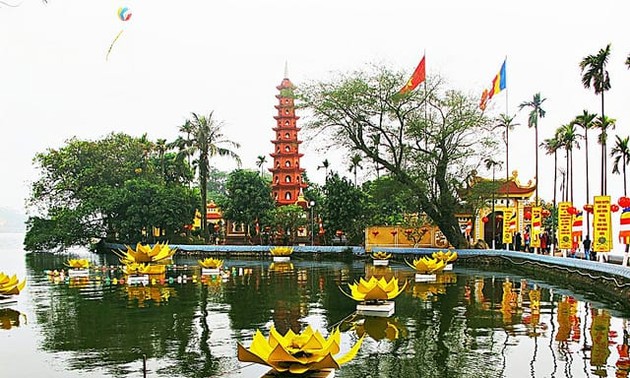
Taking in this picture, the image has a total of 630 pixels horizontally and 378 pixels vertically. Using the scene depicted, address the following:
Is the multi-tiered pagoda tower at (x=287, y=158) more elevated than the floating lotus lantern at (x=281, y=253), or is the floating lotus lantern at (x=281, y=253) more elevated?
the multi-tiered pagoda tower at (x=287, y=158)

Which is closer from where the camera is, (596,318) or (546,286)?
(596,318)

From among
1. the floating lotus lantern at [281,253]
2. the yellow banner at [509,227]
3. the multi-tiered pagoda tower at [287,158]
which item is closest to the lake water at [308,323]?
the yellow banner at [509,227]

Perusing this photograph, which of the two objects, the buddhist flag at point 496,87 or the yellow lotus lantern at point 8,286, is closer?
the yellow lotus lantern at point 8,286

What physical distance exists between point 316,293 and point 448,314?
5.96 m

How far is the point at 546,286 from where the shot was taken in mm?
23188

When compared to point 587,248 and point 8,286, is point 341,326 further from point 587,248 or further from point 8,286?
point 587,248

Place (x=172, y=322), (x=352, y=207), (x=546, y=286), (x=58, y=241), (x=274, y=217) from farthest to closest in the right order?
(x=58, y=241)
(x=274, y=217)
(x=352, y=207)
(x=546, y=286)
(x=172, y=322)

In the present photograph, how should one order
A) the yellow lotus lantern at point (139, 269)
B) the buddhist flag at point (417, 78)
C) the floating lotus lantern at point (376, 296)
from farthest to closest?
1. the buddhist flag at point (417, 78)
2. the yellow lotus lantern at point (139, 269)
3. the floating lotus lantern at point (376, 296)

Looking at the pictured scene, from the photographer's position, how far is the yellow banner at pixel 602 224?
803 inches

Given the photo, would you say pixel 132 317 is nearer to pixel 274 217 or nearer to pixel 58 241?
pixel 274 217

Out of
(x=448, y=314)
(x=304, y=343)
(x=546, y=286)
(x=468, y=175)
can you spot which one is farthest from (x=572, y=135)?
(x=304, y=343)

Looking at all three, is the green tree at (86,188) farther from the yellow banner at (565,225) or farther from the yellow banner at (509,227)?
the yellow banner at (565,225)

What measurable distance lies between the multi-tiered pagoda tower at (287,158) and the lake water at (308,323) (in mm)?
27671

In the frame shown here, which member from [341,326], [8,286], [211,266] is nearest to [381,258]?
[211,266]
